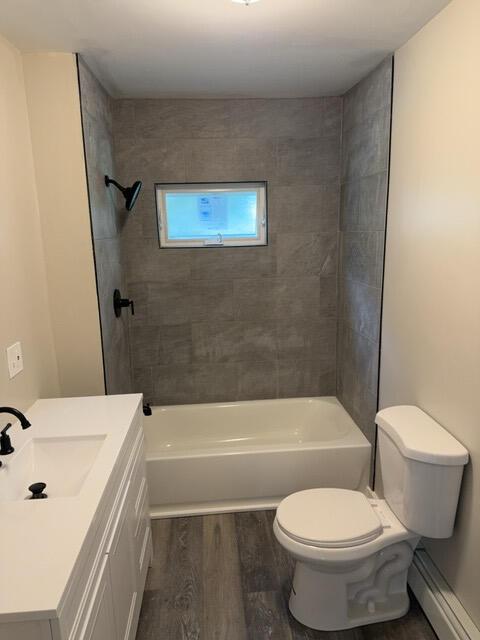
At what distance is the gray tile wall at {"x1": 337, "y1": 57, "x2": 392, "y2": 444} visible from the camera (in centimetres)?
236

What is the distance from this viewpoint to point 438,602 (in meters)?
1.82

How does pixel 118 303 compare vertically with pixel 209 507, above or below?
above

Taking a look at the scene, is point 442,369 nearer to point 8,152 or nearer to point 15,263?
point 15,263

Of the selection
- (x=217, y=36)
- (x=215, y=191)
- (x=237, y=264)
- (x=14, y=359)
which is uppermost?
(x=217, y=36)

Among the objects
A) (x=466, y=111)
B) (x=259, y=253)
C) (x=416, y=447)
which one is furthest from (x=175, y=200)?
(x=416, y=447)

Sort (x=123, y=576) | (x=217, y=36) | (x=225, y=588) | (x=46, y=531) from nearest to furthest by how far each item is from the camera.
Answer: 1. (x=46, y=531)
2. (x=123, y=576)
3. (x=217, y=36)
4. (x=225, y=588)

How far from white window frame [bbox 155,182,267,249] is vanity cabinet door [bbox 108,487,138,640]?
6.03 ft

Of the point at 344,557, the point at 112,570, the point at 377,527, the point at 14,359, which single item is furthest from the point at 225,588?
the point at 14,359

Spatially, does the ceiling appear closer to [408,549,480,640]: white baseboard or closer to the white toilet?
the white toilet

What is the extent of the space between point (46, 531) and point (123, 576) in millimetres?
509

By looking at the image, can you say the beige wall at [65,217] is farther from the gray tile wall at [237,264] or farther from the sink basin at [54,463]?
the gray tile wall at [237,264]

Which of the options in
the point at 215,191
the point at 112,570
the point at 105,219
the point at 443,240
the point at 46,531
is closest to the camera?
the point at 46,531

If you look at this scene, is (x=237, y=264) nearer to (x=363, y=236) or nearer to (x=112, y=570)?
(x=363, y=236)

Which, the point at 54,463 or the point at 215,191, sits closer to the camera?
the point at 54,463
